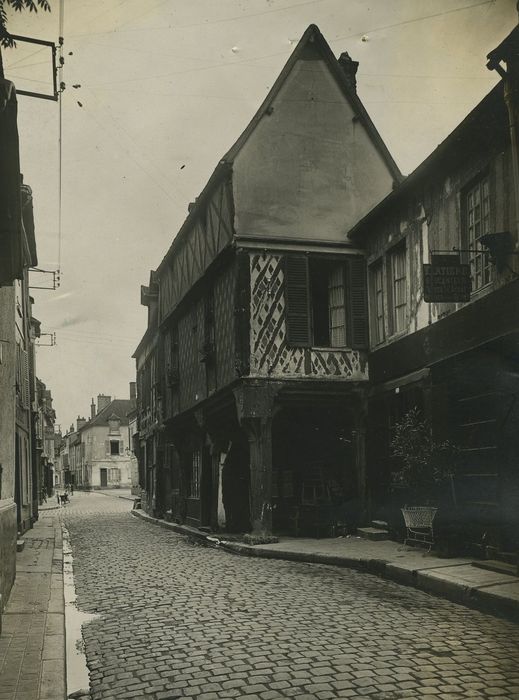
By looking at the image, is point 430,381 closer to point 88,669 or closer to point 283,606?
point 283,606

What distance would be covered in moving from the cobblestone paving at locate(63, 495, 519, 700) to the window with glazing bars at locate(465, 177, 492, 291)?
4.37 m

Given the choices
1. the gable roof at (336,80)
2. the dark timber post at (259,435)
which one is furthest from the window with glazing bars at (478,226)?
the gable roof at (336,80)

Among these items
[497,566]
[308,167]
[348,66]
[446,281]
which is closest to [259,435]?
[446,281]

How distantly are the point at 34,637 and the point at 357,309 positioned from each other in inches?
389

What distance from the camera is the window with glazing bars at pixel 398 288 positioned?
13.2m

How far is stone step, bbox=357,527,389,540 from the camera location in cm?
1334

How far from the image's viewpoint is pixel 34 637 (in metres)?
6.37

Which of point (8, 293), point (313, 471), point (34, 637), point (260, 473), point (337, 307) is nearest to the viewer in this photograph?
point (34, 637)

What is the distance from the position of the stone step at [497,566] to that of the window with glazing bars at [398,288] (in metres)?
5.02

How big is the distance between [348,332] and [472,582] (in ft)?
24.9

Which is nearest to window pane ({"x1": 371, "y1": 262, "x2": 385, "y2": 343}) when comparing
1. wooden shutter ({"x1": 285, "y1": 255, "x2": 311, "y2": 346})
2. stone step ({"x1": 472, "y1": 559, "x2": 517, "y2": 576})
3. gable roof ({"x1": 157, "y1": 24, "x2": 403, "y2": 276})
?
wooden shutter ({"x1": 285, "y1": 255, "x2": 311, "y2": 346})

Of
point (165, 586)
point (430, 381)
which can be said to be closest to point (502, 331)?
point (430, 381)

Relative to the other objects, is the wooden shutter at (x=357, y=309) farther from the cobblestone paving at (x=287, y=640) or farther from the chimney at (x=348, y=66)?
the cobblestone paving at (x=287, y=640)

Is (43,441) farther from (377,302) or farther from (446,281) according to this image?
(446,281)
